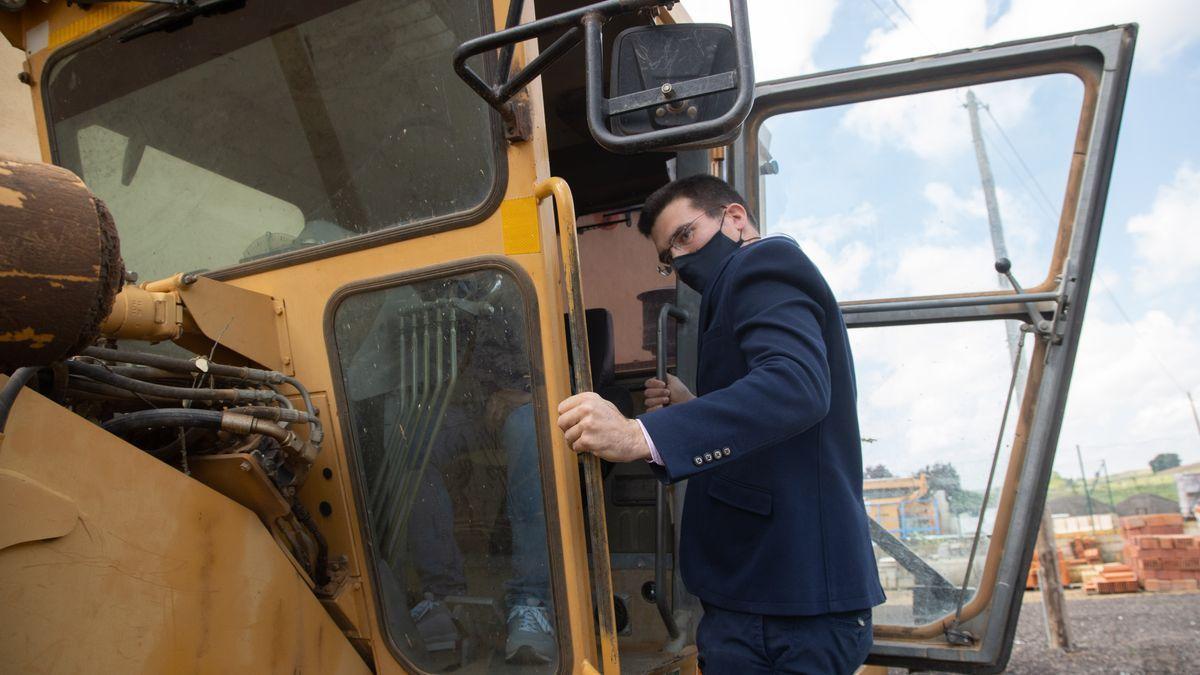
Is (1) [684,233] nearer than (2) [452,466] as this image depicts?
No

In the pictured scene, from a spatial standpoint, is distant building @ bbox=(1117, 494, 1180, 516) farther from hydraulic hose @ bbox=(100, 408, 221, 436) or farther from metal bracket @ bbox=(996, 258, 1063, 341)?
hydraulic hose @ bbox=(100, 408, 221, 436)

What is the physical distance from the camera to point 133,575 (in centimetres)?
161

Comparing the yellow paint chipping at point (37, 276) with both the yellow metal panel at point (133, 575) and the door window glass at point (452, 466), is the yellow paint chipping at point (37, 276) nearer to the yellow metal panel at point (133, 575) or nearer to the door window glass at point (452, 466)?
the yellow metal panel at point (133, 575)

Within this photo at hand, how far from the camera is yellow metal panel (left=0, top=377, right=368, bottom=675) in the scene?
1.49 m


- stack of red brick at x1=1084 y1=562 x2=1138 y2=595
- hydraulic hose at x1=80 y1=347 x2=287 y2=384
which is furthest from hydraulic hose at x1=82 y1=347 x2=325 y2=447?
stack of red brick at x1=1084 y1=562 x2=1138 y2=595

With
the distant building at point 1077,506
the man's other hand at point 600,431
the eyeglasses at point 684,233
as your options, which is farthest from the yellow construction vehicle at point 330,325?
the distant building at point 1077,506

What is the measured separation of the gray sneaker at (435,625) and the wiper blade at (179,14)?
1.58m

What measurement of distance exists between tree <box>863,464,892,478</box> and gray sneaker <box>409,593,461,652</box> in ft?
6.27

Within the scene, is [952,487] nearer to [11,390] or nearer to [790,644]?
[790,644]

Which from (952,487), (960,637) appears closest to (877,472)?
(952,487)

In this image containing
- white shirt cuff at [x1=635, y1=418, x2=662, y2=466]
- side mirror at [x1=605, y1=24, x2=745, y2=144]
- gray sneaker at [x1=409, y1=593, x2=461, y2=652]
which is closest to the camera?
side mirror at [x1=605, y1=24, x2=745, y2=144]

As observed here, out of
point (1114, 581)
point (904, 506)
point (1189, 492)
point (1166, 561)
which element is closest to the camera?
point (904, 506)

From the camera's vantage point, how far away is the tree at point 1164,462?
2727 cm

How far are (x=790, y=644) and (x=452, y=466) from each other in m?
0.86
